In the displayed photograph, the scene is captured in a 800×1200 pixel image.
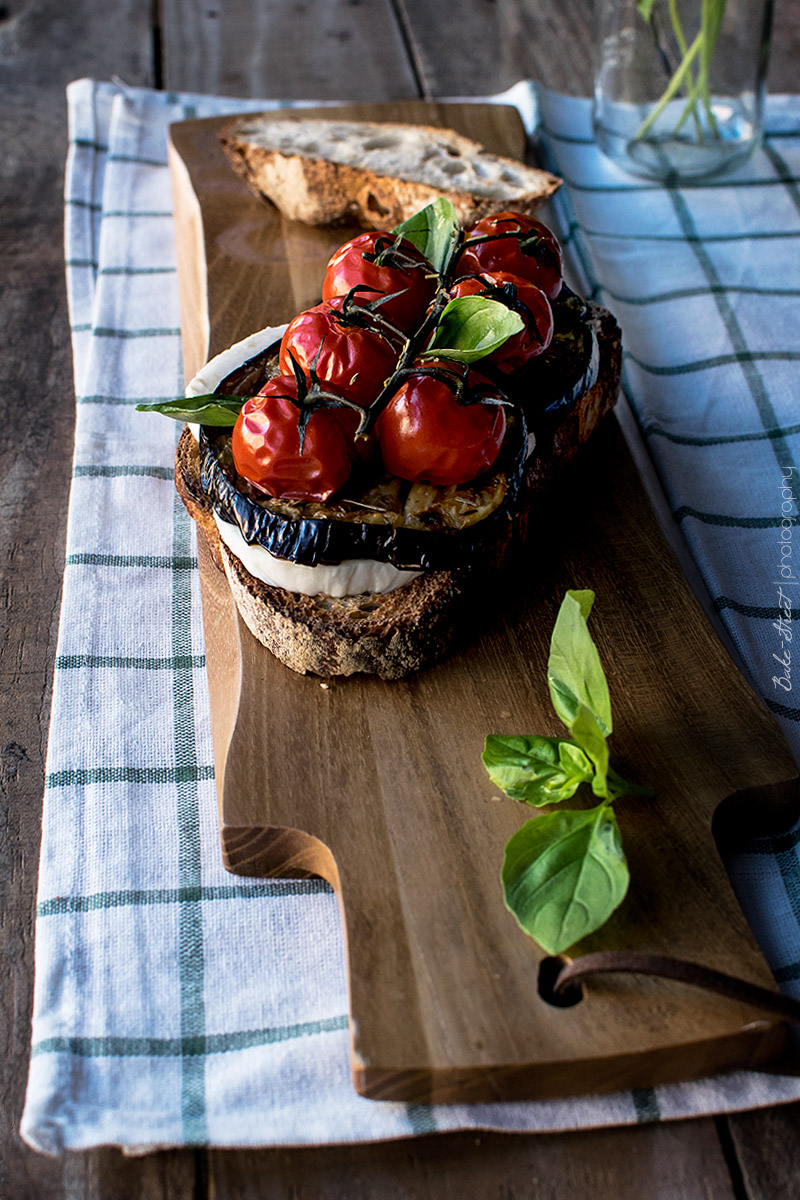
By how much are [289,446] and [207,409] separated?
10.1 inches

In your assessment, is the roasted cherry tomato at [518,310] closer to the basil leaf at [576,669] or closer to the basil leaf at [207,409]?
the basil leaf at [207,409]

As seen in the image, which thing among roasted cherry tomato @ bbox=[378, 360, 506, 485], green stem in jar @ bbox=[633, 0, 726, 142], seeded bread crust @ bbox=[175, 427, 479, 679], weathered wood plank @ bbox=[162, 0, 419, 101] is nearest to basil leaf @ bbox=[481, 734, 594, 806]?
seeded bread crust @ bbox=[175, 427, 479, 679]

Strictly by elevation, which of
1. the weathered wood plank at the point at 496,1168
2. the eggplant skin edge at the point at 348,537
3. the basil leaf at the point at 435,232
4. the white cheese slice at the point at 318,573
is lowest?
the weathered wood plank at the point at 496,1168

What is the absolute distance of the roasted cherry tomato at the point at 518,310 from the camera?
207 cm

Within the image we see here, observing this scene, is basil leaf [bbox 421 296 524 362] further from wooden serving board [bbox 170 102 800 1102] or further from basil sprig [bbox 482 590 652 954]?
wooden serving board [bbox 170 102 800 1102]

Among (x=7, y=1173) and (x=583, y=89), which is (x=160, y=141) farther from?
(x=7, y=1173)

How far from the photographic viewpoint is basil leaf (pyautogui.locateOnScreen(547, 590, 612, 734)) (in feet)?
5.78

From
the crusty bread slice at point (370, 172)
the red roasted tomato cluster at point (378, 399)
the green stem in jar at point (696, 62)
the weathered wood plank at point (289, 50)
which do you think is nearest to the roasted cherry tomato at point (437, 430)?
the red roasted tomato cluster at point (378, 399)

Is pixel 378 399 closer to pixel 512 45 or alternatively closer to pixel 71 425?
pixel 71 425

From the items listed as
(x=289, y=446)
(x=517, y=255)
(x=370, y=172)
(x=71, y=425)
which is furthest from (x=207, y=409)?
(x=370, y=172)

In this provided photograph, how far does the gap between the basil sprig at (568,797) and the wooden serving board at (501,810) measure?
84 millimetres

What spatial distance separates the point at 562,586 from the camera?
231 centimetres

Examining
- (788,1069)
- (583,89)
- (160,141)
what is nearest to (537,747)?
(788,1069)

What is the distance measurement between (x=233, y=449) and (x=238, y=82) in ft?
9.76
